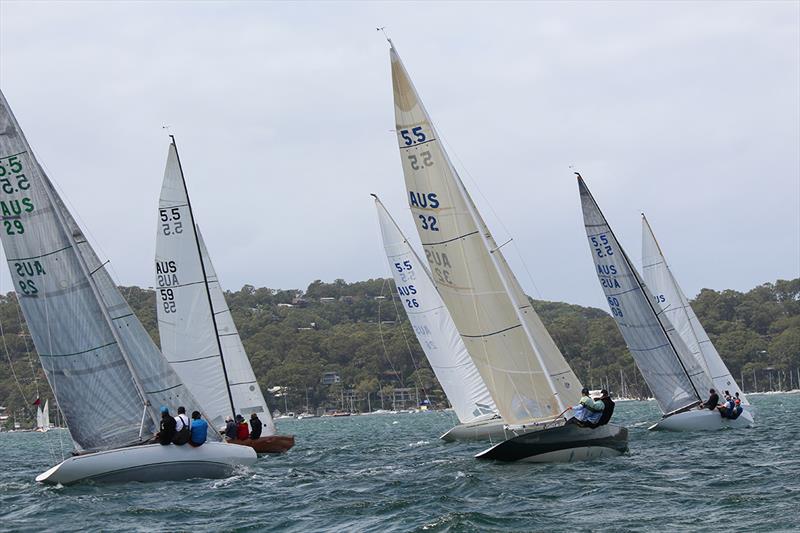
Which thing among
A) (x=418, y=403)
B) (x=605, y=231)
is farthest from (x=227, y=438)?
(x=418, y=403)

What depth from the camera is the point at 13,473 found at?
23594mm

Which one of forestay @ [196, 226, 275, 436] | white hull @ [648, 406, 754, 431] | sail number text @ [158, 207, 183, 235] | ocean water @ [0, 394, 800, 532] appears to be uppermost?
sail number text @ [158, 207, 183, 235]

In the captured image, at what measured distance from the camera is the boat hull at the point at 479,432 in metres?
28.0

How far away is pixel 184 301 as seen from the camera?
26.2m

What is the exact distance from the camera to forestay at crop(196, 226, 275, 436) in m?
26.8

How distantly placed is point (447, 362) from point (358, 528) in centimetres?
1652

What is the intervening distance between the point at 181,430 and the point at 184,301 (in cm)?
851

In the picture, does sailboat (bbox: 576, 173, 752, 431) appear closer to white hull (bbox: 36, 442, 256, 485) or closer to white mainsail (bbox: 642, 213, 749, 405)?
white mainsail (bbox: 642, 213, 749, 405)

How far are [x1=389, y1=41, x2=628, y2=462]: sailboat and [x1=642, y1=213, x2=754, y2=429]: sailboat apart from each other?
13440 mm

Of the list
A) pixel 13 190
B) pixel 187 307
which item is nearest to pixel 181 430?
pixel 13 190

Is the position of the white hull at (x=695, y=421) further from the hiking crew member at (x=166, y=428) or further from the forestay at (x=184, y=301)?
the hiking crew member at (x=166, y=428)

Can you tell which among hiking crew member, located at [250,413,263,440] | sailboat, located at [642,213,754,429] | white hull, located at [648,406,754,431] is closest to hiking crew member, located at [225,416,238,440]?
hiking crew member, located at [250,413,263,440]

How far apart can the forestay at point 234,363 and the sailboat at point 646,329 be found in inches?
356

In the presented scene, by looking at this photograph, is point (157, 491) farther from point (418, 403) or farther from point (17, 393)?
point (418, 403)
